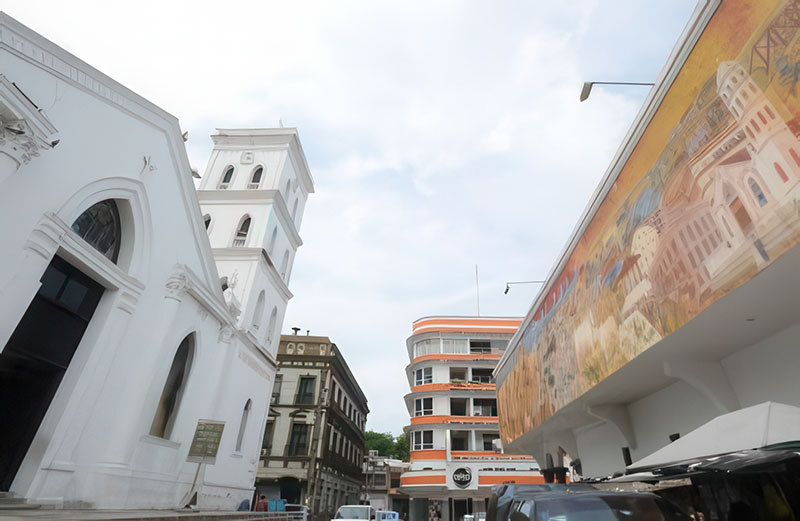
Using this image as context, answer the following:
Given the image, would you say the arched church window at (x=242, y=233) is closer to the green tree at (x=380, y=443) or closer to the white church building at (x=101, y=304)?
the white church building at (x=101, y=304)

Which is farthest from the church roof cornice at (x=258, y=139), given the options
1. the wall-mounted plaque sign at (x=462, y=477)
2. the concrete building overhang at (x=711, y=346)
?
the wall-mounted plaque sign at (x=462, y=477)

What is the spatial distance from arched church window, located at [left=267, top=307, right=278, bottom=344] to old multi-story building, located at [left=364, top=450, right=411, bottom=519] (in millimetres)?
33873

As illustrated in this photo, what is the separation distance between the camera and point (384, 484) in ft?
186

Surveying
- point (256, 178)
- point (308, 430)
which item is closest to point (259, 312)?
A: point (256, 178)

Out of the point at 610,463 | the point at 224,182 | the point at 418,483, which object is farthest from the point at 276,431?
the point at 610,463

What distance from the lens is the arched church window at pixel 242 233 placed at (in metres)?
21.5

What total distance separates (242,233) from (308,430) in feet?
57.7

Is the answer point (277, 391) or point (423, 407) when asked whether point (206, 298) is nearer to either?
point (277, 391)

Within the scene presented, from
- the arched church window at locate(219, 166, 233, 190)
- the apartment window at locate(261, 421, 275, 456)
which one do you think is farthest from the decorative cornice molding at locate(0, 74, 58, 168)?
the apartment window at locate(261, 421, 275, 456)

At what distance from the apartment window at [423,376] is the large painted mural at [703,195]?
2940cm

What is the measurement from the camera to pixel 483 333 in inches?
1556

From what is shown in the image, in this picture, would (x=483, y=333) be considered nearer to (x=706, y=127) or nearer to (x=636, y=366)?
(x=636, y=366)

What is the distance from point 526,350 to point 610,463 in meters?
4.36

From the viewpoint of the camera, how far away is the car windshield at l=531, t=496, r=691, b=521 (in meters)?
4.52
